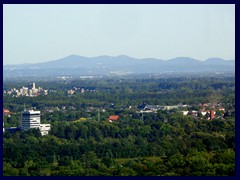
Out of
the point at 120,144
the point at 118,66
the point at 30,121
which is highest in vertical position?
the point at 118,66

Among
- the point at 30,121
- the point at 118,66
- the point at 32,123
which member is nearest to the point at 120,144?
the point at 32,123

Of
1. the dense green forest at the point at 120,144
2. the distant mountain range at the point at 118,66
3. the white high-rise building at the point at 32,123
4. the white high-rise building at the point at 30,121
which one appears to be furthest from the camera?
the distant mountain range at the point at 118,66

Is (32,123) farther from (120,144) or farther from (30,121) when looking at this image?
(120,144)

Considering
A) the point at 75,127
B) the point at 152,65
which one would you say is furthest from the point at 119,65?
the point at 75,127

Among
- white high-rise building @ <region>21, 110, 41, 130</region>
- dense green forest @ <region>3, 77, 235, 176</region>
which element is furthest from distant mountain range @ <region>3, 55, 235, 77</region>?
white high-rise building @ <region>21, 110, 41, 130</region>

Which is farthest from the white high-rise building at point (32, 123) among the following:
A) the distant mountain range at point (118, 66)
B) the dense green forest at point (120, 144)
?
the distant mountain range at point (118, 66)

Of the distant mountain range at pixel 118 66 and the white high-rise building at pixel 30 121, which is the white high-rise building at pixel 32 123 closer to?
the white high-rise building at pixel 30 121
